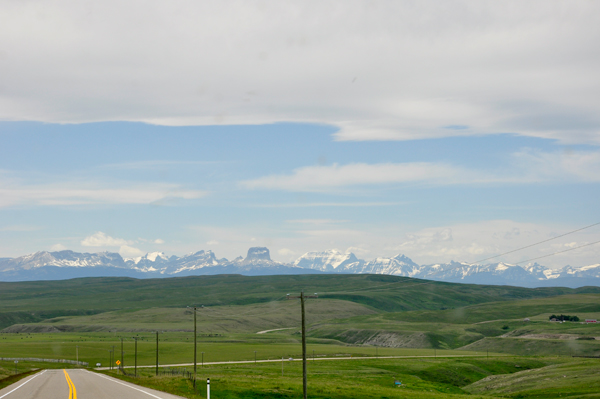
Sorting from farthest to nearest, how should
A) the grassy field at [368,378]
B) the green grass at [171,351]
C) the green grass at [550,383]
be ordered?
the green grass at [171,351] < the green grass at [550,383] < the grassy field at [368,378]

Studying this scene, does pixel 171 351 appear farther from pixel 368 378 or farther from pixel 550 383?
pixel 550 383

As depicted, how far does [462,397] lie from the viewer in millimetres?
67812

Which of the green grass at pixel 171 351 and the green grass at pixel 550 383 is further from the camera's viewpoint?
the green grass at pixel 171 351

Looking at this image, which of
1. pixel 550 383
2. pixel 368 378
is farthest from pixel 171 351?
pixel 550 383

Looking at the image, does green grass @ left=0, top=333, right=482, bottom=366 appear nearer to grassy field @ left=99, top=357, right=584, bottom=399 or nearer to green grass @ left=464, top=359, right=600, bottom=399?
grassy field @ left=99, top=357, right=584, bottom=399

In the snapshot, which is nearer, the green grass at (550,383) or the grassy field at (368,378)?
the grassy field at (368,378)

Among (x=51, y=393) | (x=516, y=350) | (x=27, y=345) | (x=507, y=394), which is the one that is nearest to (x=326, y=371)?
(x=507, y=394)

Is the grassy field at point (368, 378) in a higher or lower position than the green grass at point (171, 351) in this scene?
higher

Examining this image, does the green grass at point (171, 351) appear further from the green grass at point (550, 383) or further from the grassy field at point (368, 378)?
the green grass at point (550, 383)

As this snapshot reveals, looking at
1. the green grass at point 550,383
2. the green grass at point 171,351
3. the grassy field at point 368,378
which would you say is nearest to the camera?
the grassy field at point 368,378

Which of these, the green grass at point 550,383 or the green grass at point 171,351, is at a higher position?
the green grass at point 550,383

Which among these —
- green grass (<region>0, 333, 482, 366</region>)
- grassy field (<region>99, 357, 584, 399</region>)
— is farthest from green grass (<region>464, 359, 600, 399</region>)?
green grass (<region>0, 333, 482, 366</region>)

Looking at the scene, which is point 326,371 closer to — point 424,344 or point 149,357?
point 149,357

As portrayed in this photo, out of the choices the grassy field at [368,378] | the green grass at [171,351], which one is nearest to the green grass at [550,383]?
the grassy field at [368,378]
